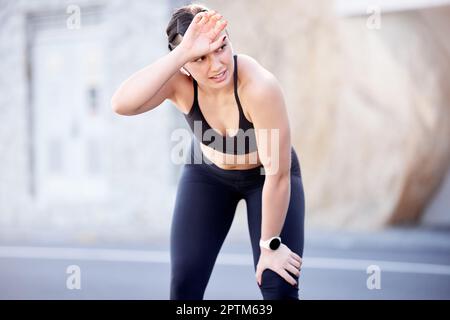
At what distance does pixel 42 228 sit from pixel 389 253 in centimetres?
583

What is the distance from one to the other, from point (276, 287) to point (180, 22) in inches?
43.1

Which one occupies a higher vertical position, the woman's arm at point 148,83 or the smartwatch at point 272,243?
the woman's arm at point 148,83

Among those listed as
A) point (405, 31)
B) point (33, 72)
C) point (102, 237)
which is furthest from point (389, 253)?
point (33, 72)

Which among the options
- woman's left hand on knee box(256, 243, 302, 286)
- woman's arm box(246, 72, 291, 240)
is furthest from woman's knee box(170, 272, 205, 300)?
woman's arm box(246, 72, 291, 240)

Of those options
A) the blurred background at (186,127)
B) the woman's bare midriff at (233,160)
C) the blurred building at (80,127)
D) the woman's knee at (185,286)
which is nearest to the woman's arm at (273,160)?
the woman's bare midriff at (233,160)

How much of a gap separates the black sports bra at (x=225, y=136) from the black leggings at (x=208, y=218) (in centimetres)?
13

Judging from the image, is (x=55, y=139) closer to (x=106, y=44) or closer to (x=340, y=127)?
(x=106, y=44)

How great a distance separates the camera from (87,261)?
704 centimetres

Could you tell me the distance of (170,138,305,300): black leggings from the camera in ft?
8.94

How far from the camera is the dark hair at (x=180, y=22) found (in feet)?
8.18

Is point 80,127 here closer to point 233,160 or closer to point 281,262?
point 233,160

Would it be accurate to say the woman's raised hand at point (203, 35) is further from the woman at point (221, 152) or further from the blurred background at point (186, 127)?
the blurred background at point (186, 127)

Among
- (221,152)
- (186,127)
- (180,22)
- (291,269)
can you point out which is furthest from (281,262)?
(186,127)

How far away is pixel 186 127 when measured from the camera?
1015cm
